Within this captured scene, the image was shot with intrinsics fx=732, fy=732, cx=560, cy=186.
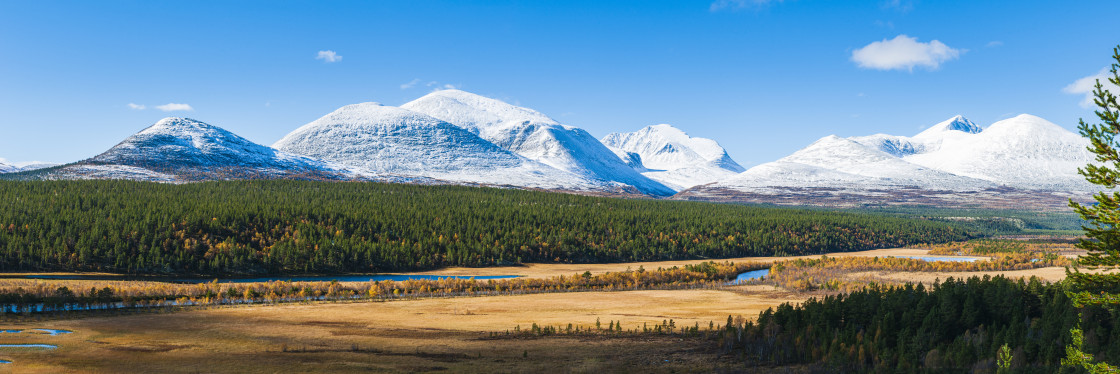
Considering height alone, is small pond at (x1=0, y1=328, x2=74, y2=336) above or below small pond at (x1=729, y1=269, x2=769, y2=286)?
above

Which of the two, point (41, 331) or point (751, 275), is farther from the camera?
point (751, 275)

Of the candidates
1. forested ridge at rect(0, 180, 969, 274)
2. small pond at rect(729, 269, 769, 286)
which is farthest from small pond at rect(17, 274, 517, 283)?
small pond at rect(729, 269, 769, 286)

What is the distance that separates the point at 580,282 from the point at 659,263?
51120mm

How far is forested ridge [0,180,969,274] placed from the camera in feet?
409

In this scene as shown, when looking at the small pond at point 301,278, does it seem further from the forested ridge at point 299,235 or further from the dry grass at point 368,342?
the dry grass at point 368,342

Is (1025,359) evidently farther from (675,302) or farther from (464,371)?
(675,302)

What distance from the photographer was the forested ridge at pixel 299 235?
125 metres

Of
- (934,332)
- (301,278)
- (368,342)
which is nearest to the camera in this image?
(934,332)

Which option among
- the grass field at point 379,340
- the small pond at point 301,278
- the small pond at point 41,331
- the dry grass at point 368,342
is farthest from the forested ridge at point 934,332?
the small pond at point 301,278

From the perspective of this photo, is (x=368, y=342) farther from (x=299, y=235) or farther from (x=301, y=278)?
(x=299, y=235)

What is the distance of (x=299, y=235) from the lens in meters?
146

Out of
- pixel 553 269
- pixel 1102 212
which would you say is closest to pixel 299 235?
pixel 553 269

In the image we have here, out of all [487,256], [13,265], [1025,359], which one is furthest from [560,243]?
[1025,359]

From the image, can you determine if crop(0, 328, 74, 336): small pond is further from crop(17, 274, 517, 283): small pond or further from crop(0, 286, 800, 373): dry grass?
crop(17, 274, 517, 283): small pond
